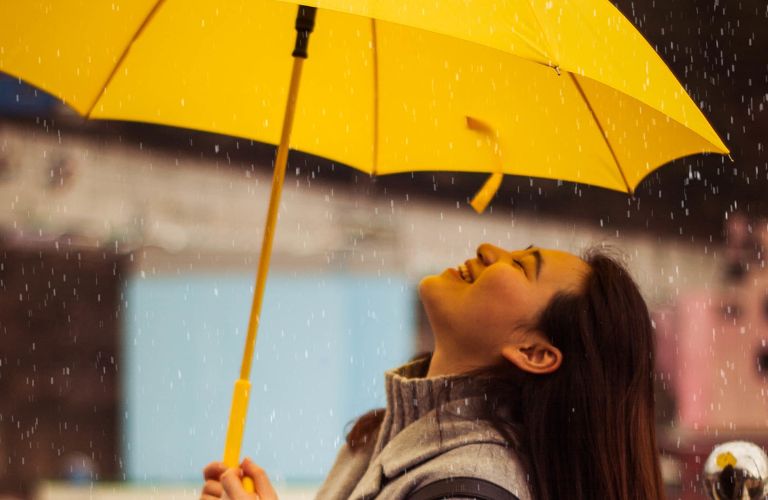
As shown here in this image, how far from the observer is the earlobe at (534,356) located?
2.19 m

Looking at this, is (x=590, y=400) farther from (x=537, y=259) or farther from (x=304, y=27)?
(x=304, y=27)

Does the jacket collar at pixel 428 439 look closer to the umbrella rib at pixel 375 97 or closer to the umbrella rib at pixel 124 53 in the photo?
the umbrella rib at pixel 375 97

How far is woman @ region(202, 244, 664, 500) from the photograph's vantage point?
2043 mm

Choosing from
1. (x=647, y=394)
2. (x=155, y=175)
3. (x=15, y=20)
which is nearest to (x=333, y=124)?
(x=15, y=20)

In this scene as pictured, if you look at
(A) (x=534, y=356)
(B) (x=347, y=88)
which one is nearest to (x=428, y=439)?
(A) (x=534, y=356)

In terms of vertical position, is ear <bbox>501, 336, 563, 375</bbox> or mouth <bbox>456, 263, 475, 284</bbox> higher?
mouth <bbox>456, 263, 475, 284</bbox>

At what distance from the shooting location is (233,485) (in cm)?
199

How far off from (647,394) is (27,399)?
17.2ft

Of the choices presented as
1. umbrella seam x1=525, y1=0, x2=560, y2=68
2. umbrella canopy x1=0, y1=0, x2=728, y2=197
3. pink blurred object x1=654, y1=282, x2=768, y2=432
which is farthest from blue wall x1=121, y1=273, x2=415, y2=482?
umbrella seam x1=525, y1=0, x2=560, y2=68

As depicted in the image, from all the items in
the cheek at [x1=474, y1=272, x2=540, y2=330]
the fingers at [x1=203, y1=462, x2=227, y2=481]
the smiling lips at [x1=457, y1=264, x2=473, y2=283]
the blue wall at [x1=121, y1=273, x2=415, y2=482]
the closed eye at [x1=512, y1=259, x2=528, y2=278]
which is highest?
the closed eye at [x1=512, y1=259, x2=528, y2=278]

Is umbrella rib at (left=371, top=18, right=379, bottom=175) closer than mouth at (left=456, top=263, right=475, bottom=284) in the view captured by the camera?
No

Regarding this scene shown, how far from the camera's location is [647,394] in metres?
2.19

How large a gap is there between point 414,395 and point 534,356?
24 cm

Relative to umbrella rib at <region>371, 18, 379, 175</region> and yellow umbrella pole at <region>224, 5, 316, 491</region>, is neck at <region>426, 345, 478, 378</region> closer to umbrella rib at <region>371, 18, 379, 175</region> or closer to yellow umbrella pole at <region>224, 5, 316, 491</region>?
yellow umbrella pole at <region>224, 5, 316, 491</region>
